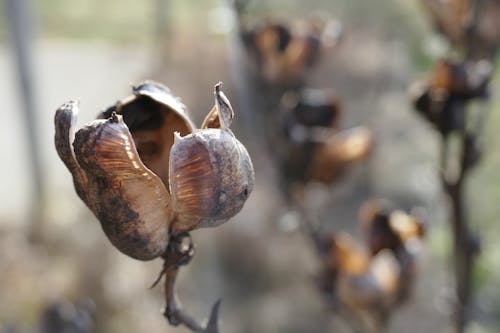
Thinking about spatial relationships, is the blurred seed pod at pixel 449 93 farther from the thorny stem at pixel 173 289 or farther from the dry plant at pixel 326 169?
the thorny stem at pixel 173 289

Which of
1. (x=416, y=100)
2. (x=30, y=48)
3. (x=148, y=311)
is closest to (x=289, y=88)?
(x=416, y=100)

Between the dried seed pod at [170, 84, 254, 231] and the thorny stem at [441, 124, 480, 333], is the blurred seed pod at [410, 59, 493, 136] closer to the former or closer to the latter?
the thorny stem at [441, 124, 480, 333]

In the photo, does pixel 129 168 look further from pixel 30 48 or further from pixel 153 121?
pixel 30 48

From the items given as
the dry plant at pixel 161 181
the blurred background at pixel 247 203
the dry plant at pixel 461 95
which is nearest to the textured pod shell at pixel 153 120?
the dry plant at pixel 161 181

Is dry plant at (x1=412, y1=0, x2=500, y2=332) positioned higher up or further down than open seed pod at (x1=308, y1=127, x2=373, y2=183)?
higher up

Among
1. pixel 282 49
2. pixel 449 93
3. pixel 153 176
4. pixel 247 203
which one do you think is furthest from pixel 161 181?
pixel 247 203

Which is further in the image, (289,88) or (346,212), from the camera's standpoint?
(346,212)

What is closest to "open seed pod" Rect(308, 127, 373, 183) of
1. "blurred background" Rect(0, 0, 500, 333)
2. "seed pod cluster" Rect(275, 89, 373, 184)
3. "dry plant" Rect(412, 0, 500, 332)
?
"seed pod cluster" Rect(275, 89, 373, 184)
